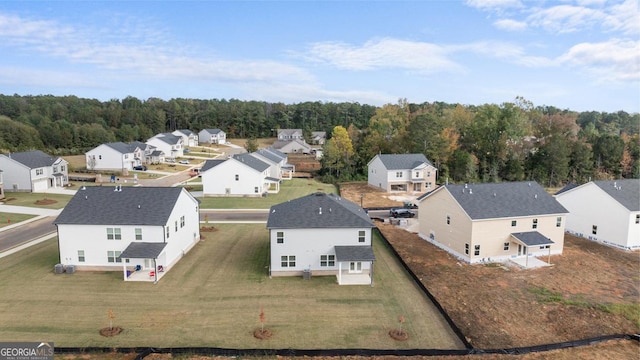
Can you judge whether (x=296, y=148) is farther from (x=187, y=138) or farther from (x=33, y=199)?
(x=33, y=199)

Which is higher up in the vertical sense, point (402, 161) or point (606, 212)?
point (402, 161)

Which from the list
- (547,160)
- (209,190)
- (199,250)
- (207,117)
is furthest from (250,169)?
(207,117)

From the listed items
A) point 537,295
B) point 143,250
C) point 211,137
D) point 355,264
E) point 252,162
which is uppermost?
point 211,137

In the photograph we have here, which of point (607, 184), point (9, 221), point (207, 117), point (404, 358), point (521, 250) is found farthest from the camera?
point (207, 117)

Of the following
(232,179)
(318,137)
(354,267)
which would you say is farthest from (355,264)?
(318,137)

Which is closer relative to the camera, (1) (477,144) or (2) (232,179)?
(2) (232,179)

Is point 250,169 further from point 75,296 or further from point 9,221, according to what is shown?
point 75,296

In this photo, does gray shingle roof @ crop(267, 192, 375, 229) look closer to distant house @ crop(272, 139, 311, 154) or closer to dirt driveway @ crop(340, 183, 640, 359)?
dirt driveway @ crop(340, 183, 640, 359)
